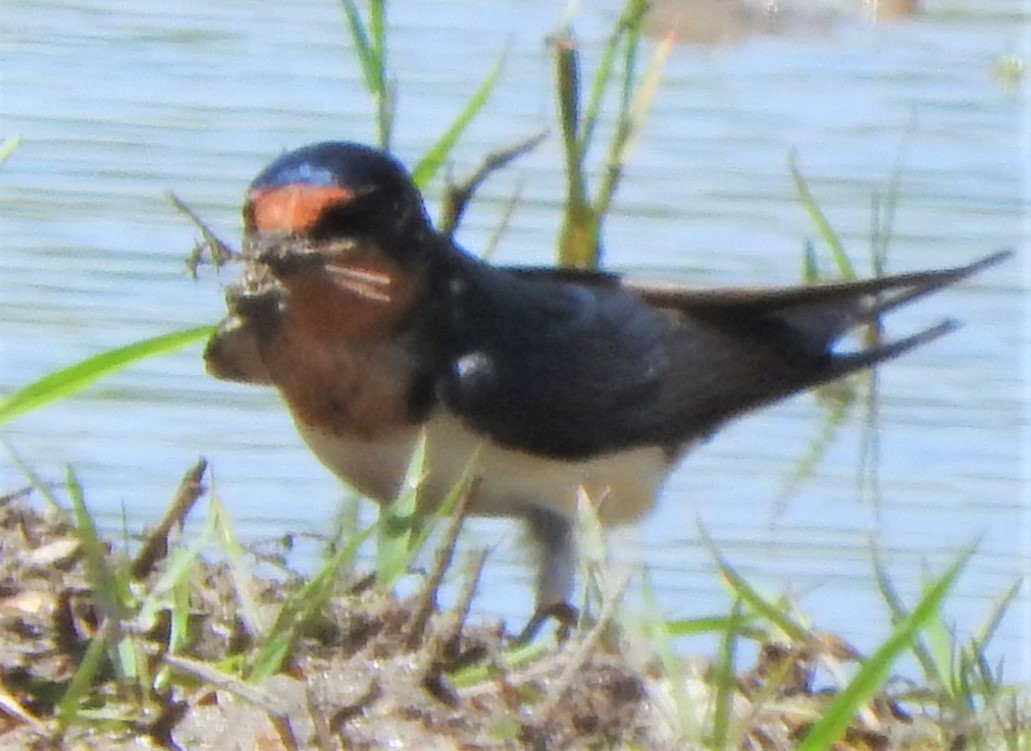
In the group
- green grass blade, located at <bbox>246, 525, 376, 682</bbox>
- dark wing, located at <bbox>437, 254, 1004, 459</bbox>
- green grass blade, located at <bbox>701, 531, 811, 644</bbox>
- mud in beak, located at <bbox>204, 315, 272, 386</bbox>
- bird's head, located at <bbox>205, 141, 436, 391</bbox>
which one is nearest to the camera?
green grass blade, located at <bbox>246, 525, 376, 682</bbox>

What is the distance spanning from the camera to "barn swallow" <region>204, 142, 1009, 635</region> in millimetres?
4531

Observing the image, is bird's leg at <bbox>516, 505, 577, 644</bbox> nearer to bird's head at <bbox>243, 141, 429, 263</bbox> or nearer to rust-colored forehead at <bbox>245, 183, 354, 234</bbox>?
bird's head at <bbox>243, 141, 429, 263</bbox>

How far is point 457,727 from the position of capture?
11.7 feet

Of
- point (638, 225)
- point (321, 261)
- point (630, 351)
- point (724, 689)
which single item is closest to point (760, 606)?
point (724, 689)

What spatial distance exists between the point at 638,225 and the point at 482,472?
88.6 inches

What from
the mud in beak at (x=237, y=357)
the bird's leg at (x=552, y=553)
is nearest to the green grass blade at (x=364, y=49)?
the mud in beak at (x=237, y=357)

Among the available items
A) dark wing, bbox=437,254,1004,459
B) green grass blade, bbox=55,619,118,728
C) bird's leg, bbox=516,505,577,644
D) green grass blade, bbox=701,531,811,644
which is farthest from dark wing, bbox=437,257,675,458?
green grass blade, bbox=55,619,118,728

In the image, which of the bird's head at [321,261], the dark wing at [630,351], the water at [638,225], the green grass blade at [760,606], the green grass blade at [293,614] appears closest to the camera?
the green grass blade at [293,614]

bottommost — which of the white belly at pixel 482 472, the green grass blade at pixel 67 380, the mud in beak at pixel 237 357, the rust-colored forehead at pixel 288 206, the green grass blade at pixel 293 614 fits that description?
the white belly at pixel 482 472

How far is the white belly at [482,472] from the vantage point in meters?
4.68

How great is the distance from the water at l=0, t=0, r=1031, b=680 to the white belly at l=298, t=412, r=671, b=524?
110 millimetres

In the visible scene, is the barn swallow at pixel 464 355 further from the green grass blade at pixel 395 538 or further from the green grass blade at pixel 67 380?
the green grass blade at pixel 67 380

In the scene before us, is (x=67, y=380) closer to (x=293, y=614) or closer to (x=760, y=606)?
(x=293, y=614)

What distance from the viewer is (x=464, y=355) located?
488cm
